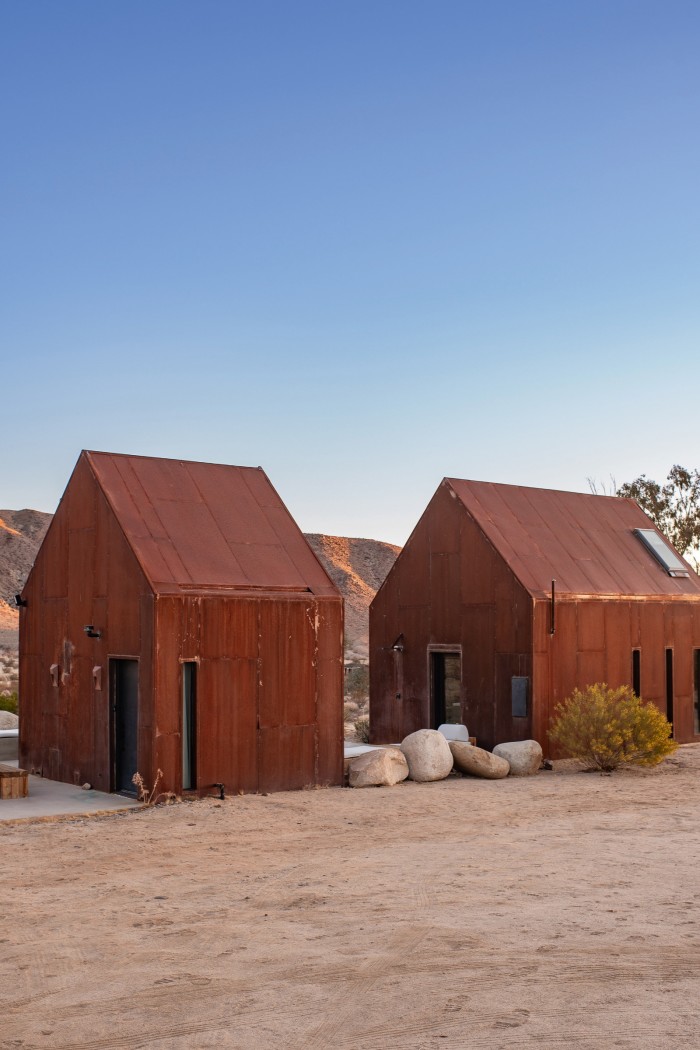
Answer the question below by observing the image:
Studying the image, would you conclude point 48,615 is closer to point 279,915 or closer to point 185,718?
point 185,718

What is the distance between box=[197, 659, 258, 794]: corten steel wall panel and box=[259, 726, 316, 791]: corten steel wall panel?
0.19 meters

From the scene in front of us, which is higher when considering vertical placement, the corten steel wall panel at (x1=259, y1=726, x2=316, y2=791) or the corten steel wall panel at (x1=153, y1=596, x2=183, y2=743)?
the corten steel wall panel at (x1=153, y1=596, x2=183, y2=743)

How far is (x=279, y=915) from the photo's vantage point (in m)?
9.36

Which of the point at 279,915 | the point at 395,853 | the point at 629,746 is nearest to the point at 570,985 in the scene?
the point at 279,915

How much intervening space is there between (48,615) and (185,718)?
373cm

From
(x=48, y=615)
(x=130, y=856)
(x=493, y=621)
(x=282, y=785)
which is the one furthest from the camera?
(x=493, y=621)

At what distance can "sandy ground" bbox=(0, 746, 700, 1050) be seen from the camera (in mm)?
6727

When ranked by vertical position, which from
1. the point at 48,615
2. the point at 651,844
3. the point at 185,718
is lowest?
the point at 651,844

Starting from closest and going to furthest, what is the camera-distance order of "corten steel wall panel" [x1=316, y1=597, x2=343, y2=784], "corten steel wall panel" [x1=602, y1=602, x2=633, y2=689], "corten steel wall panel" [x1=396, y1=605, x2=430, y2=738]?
"corten steel wall panel" [x1=316, y1=597, x2=343, y2=784] < "corten steel wall panel" [x1=602, y1=602, x2=633, y2=689] < "corten steel wall panel" [x1=396, y1=605, x2=430, y2=738]

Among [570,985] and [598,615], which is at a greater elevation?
[598,615]

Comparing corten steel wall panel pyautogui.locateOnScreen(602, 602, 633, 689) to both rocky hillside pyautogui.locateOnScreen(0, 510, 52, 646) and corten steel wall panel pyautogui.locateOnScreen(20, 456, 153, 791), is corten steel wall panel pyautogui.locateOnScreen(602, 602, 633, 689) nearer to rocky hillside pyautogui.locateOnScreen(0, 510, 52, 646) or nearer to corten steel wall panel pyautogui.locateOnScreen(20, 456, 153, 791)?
corten steel wall panel pyautogui.locateOnScreen(20, 456, 153, 791)

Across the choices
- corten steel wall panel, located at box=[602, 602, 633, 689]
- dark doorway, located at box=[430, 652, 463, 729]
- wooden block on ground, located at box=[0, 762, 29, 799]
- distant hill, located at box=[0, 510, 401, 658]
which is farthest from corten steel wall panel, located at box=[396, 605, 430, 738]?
distant hill, located at box=[0, 510, 401, 658]

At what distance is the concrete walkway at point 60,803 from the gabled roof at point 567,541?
8354mm

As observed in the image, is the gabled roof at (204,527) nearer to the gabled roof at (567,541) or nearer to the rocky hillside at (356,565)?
the gabled roof at (567,541)
